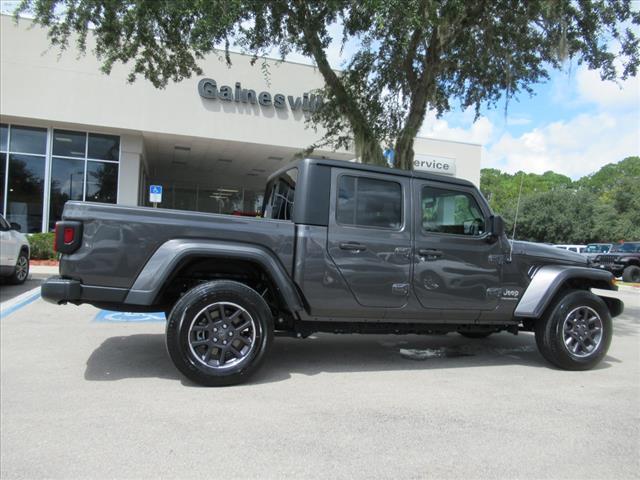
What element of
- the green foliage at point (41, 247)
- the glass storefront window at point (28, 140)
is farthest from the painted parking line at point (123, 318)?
the glass storefront window at point (28, 140)

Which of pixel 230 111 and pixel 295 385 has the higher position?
pixel 230 111

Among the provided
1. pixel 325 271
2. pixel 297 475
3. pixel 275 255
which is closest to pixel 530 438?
pixel 297 475

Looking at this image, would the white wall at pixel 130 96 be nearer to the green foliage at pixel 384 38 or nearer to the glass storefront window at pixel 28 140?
the glass storefront window at pixel 28 140

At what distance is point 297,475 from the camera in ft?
9.35

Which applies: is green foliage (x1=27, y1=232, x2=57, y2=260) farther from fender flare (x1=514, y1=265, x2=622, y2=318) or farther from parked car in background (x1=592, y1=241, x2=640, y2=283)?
parked car in background (x1=592, y1=241, x2=640, y2=283)

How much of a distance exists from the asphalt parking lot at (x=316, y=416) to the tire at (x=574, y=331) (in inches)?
6.9

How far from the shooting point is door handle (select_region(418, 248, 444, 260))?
489 cm

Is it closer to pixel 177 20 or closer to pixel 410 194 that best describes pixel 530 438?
pixel 410 194

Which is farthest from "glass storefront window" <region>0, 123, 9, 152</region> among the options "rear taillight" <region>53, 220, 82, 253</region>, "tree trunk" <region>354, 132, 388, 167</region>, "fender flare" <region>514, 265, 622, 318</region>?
"fender flare" <region>514, 265, 622, 318</region>

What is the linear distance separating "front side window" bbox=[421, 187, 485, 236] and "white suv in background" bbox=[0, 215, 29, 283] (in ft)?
28.0

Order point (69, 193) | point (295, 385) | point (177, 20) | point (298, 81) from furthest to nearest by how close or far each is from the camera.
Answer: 1. point (298, 81)
2. point (69, 193)
3. point (177, 20)
4. point (295, 385)

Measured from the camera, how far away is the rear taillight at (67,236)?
405 cm

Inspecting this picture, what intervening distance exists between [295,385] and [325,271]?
1.05 meters

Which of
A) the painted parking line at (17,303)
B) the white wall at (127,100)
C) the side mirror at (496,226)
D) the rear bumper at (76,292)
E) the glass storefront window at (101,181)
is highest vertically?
the white wall at (127,100)
